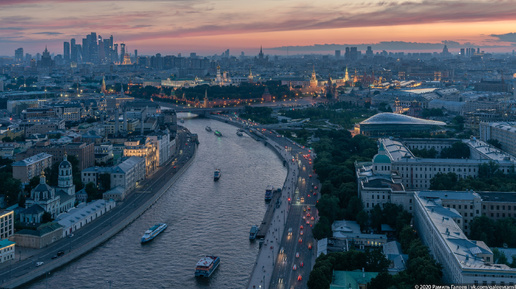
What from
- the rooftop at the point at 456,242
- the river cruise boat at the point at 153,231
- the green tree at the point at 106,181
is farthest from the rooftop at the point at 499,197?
the green tree at the point at 106,181

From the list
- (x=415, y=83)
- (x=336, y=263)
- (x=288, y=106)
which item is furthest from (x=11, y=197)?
(x=415, y=83)

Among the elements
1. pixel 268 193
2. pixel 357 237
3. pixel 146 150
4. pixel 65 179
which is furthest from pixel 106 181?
pixel 357 237

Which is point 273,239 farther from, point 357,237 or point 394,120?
point 394,120

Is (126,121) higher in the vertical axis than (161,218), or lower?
higher

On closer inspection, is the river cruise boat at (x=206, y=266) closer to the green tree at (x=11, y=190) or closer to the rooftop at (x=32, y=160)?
the green tree at (x=11, y=190)

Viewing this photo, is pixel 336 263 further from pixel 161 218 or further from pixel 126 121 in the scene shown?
pixel 126 121

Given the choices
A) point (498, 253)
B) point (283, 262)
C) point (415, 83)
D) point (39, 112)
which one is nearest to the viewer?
point (498, 253)
